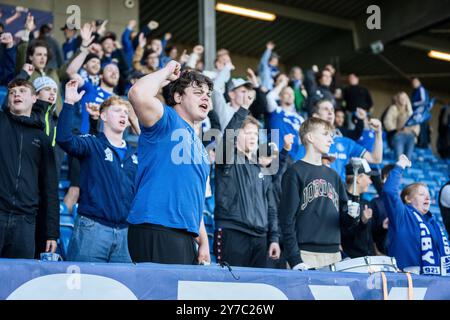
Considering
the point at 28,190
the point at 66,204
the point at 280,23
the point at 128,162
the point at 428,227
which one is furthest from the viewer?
the point at 280,23

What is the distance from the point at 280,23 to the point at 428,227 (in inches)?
521

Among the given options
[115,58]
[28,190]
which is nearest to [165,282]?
[28,190]

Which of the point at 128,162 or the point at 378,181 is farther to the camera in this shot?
the point at 378,181

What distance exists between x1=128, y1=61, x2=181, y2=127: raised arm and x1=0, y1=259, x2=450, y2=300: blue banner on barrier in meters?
0.86

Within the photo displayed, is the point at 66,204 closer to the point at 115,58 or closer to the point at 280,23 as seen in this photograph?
the point at 115,58

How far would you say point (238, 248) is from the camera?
5.60 meters

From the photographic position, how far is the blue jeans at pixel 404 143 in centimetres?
1236

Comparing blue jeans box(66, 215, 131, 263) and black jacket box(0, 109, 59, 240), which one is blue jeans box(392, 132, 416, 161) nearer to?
blue jeans box(66, 215, 131, 263)

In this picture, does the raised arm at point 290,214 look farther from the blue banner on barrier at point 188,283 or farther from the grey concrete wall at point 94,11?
the grey concrete wall at point 94,11

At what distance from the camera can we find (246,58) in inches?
802

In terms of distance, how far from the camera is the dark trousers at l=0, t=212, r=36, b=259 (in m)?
4.64

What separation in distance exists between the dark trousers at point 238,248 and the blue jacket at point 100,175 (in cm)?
84

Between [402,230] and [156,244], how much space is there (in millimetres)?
2826

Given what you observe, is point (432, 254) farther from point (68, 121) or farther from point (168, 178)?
point (68, 121)
